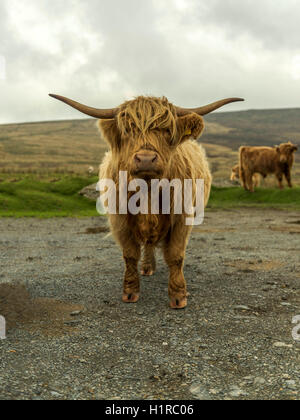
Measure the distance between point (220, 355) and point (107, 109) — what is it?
8.78 ft

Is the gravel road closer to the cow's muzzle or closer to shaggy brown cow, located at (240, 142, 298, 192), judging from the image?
the cow's muzzle

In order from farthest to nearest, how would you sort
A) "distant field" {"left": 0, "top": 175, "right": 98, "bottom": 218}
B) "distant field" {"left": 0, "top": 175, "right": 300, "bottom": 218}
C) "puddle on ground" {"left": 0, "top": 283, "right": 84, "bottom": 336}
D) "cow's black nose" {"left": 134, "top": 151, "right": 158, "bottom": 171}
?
"distant field" {"left": 0, "top": 175, "right": 300, "bottom": 218}
"distant field" {"left": 0, "top": 175, "right": 98, "bottom": 218}
"puddle on ground" {"left": 0, "top": 283, "right": 84, "bottom": 336}
"cow's black nose" {"left": 134, "top": 151, "right": 158, "bottom": 171}

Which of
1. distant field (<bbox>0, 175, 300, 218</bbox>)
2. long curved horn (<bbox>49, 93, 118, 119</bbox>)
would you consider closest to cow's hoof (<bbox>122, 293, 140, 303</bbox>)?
long curved horn (<bbox>49, 93, 118, 119</bbox>)

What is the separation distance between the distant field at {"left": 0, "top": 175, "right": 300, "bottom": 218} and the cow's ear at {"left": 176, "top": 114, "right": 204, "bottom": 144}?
1075 centimetres

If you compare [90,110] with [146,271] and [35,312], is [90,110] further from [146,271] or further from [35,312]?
[146,271]

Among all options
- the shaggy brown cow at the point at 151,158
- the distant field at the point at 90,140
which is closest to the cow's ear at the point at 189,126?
the shaggy brown cow at the point at 151,158

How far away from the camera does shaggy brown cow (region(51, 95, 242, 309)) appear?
390 cm

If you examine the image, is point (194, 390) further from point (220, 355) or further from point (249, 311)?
point (249, 311)

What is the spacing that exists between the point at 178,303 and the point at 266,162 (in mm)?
15201

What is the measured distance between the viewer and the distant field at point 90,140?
54.1 m

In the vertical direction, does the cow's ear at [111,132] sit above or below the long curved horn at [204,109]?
below

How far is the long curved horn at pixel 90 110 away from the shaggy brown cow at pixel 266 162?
1497 cm

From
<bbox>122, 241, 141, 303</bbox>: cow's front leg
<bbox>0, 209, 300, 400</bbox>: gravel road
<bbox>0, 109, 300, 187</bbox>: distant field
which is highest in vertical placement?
<bbox>0, 109, 300, 187</bbox>: distant field

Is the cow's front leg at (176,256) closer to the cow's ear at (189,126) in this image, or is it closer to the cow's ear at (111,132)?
the cow's ear at (189,126)
